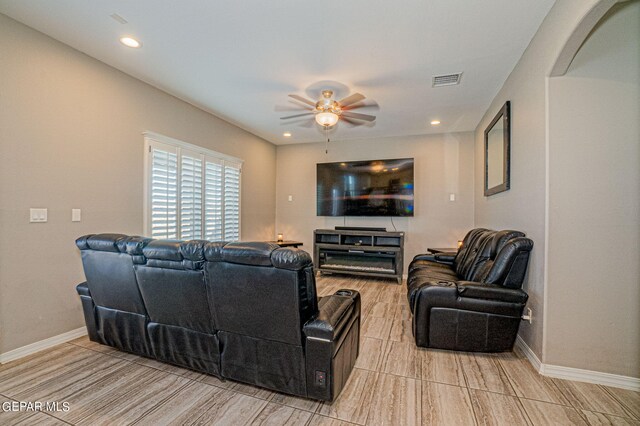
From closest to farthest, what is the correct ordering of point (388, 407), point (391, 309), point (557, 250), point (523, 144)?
point (388, 407), point (557, 250), point (523, 144), point (391, 309)

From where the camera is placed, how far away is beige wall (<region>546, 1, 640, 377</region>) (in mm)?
1948

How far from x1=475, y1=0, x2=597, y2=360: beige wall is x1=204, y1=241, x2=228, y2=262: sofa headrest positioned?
2.43 m

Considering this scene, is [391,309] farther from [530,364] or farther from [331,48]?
[331,48]

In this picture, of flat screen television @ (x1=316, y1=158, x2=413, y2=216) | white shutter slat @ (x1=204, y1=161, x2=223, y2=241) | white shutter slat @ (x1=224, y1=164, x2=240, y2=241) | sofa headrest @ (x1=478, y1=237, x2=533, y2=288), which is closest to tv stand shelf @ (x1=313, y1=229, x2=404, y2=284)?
flat screen television @ (x1=316, y1=158, x2=413, y2=216)

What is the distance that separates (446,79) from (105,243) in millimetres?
3769

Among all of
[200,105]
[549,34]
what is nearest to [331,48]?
[549,34]

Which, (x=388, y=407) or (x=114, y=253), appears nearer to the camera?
(x=388, y=407)

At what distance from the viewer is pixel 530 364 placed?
231 cm

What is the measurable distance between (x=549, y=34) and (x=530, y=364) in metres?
Answer: 2.66

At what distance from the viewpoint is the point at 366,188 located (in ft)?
18.1

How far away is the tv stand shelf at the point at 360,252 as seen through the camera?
505cm

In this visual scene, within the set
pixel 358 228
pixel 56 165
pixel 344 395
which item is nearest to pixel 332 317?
pixel 344 395

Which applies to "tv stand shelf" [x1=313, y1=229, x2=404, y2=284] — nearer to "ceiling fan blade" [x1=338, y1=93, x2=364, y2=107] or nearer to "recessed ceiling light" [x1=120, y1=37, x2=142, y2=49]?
"ceiling fan blade" [x1=338, y1=93, x2=364, y2=107]

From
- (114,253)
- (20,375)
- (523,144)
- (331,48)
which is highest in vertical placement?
(331,48)
